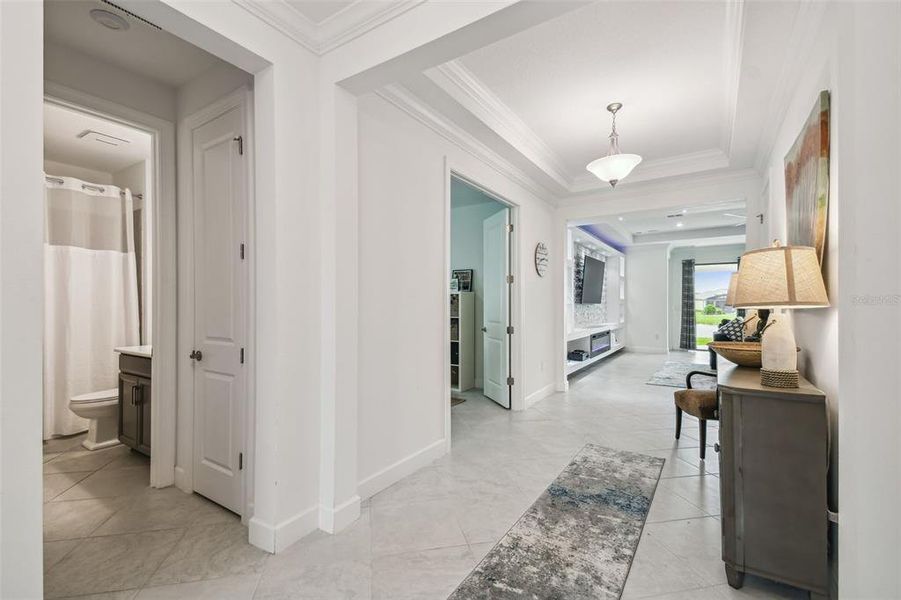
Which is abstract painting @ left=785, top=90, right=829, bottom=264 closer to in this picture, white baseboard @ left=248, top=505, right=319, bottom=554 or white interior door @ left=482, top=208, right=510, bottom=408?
white interior door @ left=482, top=208, right=510, bottom=408

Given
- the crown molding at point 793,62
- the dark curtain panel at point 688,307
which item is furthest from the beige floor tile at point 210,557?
the dark curtain panel at point 688,307

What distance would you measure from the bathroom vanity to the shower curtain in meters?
0.97

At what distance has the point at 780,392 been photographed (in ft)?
5.22

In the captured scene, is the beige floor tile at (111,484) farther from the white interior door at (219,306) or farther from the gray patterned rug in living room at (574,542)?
the gray patterned rug in living room at (574,542)

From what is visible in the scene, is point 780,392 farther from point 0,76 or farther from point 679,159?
point 679,159

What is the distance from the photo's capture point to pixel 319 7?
1904mm

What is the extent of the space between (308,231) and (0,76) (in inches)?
43.3

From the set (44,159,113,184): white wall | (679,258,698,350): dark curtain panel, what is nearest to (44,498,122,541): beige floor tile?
(44,159,113,184): white wall

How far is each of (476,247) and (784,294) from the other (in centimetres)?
403

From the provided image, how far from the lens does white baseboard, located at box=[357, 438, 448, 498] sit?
7.87ft

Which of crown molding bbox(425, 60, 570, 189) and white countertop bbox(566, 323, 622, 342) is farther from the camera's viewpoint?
white countertop bbox(566, 323, 622, 342)

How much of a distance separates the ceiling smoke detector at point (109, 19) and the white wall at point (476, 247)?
157 inches

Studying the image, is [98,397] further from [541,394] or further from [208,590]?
[541,394]

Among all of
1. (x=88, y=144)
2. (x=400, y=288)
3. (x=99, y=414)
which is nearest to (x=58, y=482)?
(x=99, y=414)
